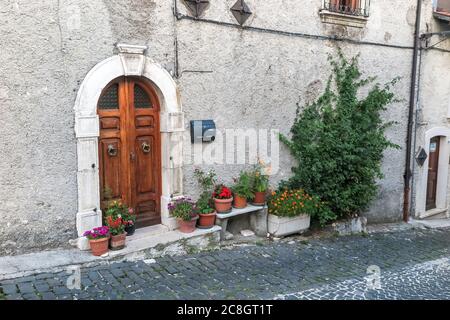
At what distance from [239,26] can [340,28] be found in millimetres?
2289

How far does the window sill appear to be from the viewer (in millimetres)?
7652

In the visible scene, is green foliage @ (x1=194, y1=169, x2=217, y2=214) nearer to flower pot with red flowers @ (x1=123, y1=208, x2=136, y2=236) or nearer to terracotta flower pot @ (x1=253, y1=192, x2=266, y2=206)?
terracotta flower pot @ (x1=253, y1=192, x2=266, y2=206)

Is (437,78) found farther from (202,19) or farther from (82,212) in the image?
(82,212)

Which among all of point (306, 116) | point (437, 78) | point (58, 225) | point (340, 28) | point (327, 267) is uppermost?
point (340, 28)

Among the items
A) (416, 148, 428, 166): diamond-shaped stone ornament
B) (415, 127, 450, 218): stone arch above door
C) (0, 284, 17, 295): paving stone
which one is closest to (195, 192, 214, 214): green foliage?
(0, 284, 17, 295): paving stone

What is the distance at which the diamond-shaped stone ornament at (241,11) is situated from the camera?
6.63 m

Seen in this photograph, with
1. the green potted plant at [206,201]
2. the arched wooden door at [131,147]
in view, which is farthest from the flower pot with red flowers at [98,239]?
the green potted plant at [206,201]

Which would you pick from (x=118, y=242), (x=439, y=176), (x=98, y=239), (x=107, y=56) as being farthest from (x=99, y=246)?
(x=439, y=176)

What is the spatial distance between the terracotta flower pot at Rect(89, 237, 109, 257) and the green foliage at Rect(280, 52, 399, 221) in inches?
138

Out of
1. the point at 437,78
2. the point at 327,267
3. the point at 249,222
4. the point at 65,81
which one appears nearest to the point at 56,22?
the point at 65,81

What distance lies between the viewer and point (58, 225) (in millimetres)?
5363

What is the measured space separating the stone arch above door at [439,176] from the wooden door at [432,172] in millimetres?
75

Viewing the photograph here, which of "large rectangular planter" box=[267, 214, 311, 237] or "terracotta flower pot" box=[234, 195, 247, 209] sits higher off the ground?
"terracotta flower pot" box=[234, 195, 247, 209]

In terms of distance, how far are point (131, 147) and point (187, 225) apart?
4.36 ft
